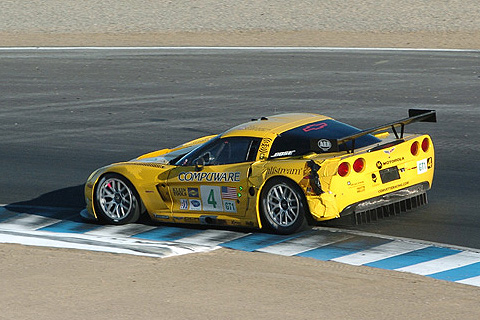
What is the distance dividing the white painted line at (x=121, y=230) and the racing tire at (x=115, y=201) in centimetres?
8

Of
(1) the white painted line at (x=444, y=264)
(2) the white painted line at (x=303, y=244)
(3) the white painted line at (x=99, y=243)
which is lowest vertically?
(1) the white painted line at (x=444, y=264)

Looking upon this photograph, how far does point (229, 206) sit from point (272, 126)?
1056 millimetres

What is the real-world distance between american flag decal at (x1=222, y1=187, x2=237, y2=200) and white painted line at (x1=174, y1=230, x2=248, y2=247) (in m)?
0.43

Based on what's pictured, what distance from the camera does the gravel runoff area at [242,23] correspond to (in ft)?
113

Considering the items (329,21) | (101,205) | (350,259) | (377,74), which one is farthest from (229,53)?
(350,259)

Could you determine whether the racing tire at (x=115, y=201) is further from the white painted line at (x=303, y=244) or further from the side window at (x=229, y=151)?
the white painted line at (x=303, y=244)

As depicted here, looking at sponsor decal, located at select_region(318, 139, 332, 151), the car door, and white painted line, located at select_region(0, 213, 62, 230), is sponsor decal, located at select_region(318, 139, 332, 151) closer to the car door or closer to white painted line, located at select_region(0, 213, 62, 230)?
the car door

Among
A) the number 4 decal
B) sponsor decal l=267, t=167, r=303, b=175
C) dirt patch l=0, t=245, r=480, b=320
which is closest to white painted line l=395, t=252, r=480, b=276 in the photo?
dirt patch l=0, t=245, r=480, b=320

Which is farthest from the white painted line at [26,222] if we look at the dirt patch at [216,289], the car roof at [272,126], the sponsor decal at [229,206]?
the car roof at [272,126]

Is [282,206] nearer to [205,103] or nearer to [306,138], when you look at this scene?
[306,138]

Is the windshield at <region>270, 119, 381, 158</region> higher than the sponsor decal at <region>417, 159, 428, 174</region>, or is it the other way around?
the windshield at <region>270, 119, 381, 158</region>

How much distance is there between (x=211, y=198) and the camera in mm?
10836

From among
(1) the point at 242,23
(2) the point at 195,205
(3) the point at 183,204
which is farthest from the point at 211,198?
(1) the point at 242,23

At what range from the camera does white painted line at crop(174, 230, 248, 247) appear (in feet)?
34.1
